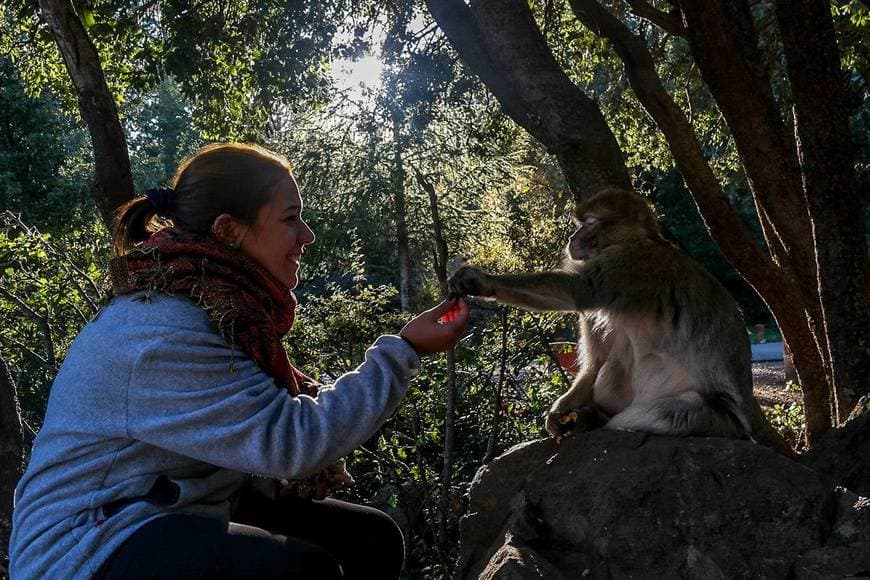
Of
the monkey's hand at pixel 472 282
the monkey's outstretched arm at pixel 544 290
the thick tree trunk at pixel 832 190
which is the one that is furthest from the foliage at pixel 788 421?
the monkey's hand at pixel 472 282

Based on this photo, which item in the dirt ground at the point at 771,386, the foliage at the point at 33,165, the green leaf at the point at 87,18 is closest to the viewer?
the green leaf at the point at 87,18

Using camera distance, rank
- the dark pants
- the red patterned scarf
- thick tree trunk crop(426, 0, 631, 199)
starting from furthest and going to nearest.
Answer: thick tree trunk crop(426, 0, 631, 199) → the red patterned scarf → the dark pants

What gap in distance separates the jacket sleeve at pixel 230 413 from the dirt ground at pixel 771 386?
8.23 meters

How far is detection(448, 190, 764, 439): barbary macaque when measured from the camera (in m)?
3.38

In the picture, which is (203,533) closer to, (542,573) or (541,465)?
(542,573)

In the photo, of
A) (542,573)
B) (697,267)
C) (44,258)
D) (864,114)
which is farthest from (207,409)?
(864,114)

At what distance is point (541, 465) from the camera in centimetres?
326

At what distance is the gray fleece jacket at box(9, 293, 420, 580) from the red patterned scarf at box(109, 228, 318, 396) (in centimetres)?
4

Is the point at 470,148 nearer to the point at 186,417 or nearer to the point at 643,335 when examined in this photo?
the point at 643,335

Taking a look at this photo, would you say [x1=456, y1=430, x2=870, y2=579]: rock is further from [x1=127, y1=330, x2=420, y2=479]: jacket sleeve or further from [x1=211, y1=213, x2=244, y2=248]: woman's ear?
[x1=211, y1=213, x2=244, y2=248]: woman's ear

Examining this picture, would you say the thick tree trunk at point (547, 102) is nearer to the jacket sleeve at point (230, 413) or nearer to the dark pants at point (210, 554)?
the jacket sleeve at point (230, 413)

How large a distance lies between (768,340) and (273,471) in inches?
922

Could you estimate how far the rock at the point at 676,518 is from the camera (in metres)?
2.48

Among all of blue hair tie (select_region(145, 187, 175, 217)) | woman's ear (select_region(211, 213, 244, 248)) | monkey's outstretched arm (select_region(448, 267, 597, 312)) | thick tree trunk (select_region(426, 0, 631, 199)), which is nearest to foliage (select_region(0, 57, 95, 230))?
thick tree trunk (select_region(426, 0, 631, 199))
